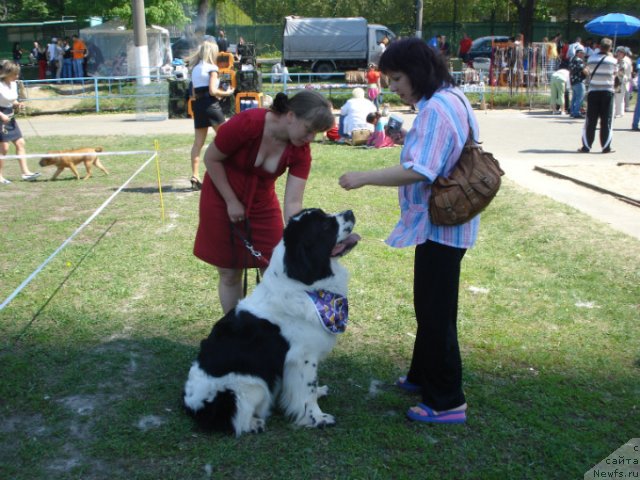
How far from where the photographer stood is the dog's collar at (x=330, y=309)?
3182 millimetres

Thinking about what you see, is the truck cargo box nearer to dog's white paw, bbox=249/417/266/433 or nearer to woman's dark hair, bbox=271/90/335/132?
woman's dark hair, bbox=271/90/335/132

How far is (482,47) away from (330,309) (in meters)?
33.0

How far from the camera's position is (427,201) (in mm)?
3072

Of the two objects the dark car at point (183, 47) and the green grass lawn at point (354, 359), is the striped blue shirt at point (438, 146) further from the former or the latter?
the dark car at point (183, 47)

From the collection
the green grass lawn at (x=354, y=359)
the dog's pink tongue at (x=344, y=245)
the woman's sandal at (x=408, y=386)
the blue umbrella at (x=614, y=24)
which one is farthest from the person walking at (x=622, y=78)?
the dog's pink tongue at (x=344, y=245)

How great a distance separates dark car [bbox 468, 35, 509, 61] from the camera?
32.5 m

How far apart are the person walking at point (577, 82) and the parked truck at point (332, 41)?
15.3m

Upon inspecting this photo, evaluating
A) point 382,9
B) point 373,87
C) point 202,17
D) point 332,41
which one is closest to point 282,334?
point 373,87

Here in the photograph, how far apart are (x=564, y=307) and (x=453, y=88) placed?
2.72m

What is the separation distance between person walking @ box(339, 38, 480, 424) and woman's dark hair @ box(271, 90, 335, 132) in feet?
1.41

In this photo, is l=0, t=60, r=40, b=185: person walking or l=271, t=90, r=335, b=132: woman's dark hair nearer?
l=271, t=90, r=335, b=132: woman's dark hair

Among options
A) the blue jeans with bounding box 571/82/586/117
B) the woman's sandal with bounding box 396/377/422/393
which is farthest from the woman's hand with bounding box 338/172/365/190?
the blue jeans with bounding box 571/82/586/117

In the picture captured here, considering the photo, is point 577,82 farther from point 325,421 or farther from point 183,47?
point 183,47

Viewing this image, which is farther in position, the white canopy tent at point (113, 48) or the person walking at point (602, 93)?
the white canopy tent at point (113, 48)
